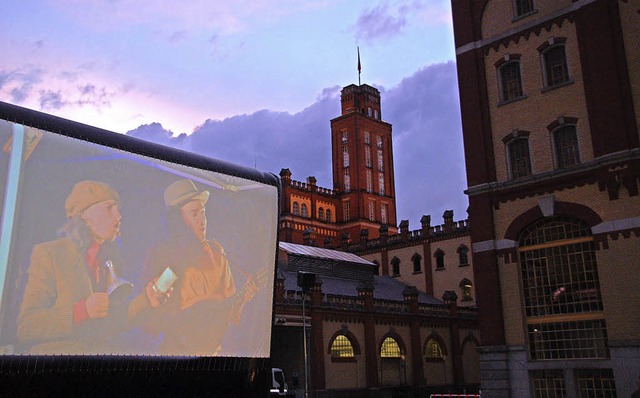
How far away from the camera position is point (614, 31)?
22703 millimetres

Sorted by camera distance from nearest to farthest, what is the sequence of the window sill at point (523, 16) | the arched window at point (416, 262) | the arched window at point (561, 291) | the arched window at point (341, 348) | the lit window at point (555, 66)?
1. the arched window at point (561, 291)
2. the lit window at point (555, 66)
3. the window sill at point (523, 16)
4. the arched window at point (341, 348)
5. the arched window at point (416, 262)

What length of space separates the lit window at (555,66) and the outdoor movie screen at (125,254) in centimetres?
1182

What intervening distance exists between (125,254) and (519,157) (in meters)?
15.2

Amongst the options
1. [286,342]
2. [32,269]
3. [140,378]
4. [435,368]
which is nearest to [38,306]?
[32,269]

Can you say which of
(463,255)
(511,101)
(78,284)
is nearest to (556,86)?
(511,101)

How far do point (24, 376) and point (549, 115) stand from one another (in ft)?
62.6

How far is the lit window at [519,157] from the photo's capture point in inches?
956

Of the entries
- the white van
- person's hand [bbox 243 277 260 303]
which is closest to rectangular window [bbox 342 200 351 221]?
the white van

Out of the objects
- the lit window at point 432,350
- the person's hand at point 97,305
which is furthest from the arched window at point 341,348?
the person's hand at point 97,305

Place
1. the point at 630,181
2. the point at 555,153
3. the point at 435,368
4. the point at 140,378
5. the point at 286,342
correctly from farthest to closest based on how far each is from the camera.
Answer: the point at 435,368 < the point at 286,342 < the point at 555,153 < the point at 630,181 < the point at 140,378

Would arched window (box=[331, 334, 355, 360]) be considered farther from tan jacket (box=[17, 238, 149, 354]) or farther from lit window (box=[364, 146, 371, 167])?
lit window (box=[364, 146, 371, 167])

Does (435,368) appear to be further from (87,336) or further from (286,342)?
(87,336)

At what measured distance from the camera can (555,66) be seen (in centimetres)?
2414

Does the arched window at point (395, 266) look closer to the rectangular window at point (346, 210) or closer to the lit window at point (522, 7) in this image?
the rectangular window at point (346, 210)
